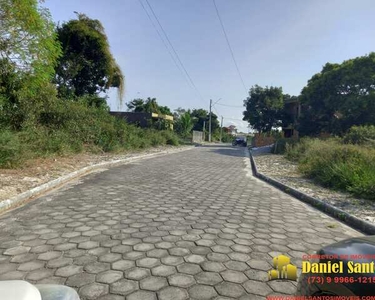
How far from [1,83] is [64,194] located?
564cm

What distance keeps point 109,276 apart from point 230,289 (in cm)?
123

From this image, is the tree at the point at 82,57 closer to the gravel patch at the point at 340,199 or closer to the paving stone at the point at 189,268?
the gravel patch at the point at 340,199

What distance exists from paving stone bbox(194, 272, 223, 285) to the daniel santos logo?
21.9 inches

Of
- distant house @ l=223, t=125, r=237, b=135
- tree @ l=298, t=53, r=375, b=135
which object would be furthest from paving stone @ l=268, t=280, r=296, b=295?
distant house @ l=223, t=125, r=237, b=135

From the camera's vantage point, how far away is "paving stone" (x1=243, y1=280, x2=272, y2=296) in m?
2.33

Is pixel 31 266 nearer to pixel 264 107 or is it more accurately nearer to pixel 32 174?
pixel 32 174

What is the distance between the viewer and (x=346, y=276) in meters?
1.33

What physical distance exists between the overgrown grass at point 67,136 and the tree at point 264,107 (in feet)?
86.5

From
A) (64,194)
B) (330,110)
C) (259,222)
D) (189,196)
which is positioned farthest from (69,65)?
(330,110)

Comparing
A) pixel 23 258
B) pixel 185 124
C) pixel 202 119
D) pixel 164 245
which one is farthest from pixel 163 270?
pixel 202 119

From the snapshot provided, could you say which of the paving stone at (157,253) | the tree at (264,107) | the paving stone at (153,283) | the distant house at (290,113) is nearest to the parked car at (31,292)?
the paving stone at (153,283)

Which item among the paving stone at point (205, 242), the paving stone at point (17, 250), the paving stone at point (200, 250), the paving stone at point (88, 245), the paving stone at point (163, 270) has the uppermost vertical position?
the paving stone at point (205, 242)

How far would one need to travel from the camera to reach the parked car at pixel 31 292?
3.49 ft

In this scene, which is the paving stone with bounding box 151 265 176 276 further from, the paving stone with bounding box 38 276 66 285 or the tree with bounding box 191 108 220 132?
the tree with bounding box 191 108 220 132
